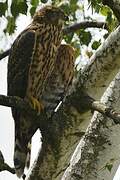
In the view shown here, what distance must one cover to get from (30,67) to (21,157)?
769 millimetres

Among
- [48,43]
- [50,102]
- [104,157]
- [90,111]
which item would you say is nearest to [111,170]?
[104,157]

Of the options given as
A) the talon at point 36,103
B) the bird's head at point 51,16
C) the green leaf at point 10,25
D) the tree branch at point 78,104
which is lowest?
the talon at point 36,103

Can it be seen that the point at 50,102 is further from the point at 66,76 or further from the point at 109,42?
the point at 109,42

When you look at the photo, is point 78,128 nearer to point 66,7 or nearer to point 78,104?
point 78,104

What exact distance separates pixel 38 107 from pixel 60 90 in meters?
0.35

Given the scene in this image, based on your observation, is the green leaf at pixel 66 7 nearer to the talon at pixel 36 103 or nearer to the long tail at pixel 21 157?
the talon at pixel 36 103

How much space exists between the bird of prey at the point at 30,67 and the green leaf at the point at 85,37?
576 mm

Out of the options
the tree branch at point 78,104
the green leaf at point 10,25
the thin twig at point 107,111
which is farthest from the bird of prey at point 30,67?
the thin twig at point 107,111

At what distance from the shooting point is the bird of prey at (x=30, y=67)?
402cm

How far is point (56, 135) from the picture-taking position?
3.18 m

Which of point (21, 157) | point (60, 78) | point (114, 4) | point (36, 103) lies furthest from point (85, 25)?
point (114, 4)

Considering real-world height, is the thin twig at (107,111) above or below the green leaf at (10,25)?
below

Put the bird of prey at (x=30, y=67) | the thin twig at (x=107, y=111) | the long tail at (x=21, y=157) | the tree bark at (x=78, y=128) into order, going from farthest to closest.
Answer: the bird of prey at (x=30, y=67) → the long tail at (x=21, y=157) → the tree bark at (x=78, y=128) → the thin twig at (x=107, y=111)

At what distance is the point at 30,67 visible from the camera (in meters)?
4.12
